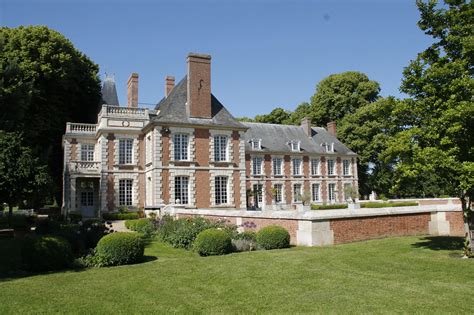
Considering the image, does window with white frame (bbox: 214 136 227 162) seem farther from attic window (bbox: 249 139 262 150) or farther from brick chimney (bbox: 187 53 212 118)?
attic window (bbox: 249 139 262 150)

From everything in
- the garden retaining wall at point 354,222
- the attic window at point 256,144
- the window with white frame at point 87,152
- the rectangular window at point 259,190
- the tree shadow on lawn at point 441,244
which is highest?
the attic window at point 256,144

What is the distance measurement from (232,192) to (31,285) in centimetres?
1745

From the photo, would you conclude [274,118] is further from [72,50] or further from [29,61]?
[29,61]

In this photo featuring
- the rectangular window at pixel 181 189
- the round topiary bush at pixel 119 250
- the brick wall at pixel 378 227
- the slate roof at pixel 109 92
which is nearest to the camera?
the round topiary bush at pixel 119 250

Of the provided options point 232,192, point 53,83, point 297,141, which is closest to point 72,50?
point 53,83

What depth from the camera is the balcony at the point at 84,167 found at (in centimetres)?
2509

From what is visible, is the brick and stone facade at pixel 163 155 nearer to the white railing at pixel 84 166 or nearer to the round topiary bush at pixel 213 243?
the white railing at pixel 84 166

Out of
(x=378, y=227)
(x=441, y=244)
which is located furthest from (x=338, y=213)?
(x=441, y=244)

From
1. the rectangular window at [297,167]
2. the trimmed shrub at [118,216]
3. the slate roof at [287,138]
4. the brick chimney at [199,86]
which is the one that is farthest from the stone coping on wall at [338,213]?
the rectangular window at [297,167]

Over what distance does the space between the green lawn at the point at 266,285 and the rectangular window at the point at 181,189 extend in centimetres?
1296

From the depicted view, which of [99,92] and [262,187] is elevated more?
[99,92]

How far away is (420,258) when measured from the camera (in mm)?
9547

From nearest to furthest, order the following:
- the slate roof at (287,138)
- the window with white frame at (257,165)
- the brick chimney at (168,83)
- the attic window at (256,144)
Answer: the brick chimney at (168,83) < the window with white frame at (257,165) < the attic window at (256,144) < the slate roof at (287,138)

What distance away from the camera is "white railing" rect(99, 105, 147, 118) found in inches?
1001
